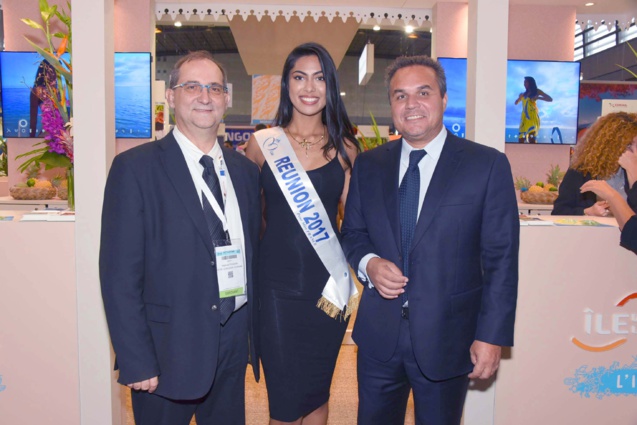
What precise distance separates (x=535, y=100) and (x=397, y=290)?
4.82 m

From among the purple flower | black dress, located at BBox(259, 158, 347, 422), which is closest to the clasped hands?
black dress, located at BBox(259, 158, 347, 422)

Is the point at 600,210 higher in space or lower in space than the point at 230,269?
higher

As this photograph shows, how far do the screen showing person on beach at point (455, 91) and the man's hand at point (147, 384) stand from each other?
4711mm

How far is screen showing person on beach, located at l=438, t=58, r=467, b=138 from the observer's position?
5645 mm

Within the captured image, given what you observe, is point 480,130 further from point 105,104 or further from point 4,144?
point 4,144

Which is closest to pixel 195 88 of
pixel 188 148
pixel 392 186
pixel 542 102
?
pixel 188 148

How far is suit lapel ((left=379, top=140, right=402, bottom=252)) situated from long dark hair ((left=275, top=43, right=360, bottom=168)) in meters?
0.38

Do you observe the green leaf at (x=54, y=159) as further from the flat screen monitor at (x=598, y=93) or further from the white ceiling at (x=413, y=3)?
the flat screen monitor at (x=598, y=93)

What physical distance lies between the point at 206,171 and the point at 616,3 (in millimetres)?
5587

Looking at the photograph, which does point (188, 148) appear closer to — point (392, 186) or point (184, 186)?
point (184, 186)

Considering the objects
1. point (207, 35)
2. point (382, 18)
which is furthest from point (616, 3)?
point (207, 35)

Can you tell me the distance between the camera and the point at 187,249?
152cm

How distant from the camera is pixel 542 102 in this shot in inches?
227

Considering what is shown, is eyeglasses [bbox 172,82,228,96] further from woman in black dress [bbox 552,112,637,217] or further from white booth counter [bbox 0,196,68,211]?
white booth counter [bbox 0,196,68,211]
